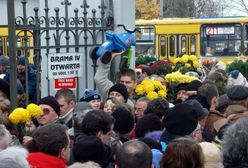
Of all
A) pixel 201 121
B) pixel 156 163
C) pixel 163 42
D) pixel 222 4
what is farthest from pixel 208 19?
pixel 222 4

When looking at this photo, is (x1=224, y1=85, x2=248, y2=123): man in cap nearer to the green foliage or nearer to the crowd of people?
the crowd of people

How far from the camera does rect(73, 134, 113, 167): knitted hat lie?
5332 mm

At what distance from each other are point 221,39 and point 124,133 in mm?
19643

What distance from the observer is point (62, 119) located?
25.5ft

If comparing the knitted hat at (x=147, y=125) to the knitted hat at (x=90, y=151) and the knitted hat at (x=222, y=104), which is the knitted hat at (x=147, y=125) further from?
the knitted hat at (x=222, y=104)

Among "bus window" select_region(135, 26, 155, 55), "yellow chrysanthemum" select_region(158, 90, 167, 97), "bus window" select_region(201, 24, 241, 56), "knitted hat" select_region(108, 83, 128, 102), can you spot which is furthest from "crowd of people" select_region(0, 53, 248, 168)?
"bus window" select_region(135, 26, 155, 55)

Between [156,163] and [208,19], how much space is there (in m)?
21.6

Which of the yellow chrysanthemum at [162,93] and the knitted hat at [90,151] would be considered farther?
the yellow chrysanthemum at [162,93]

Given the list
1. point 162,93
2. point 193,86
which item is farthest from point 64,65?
point 193,86

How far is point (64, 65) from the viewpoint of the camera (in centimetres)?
836

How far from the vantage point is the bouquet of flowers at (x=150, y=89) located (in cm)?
965

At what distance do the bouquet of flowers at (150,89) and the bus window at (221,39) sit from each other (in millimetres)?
16400

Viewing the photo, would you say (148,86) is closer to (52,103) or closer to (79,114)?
(52,103)

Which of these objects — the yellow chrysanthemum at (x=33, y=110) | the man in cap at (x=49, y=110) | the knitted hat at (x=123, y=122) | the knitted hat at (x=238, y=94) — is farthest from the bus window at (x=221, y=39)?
the yellow chrysanthemum at (x=33, y=110)
